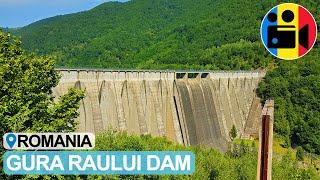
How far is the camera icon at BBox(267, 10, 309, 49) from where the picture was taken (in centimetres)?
815

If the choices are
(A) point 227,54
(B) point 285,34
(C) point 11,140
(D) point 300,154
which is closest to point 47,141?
(C) point 11,140

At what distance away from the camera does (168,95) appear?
6088 centimetres

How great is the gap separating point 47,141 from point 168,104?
45.0 m

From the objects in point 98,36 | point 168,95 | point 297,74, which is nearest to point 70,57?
point 98,36

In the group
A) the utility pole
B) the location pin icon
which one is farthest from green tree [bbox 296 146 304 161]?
the utility pole

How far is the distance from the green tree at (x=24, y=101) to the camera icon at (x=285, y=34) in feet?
34.2

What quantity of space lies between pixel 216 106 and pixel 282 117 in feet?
72.7

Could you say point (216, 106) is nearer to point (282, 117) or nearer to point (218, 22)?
point (282, 117)

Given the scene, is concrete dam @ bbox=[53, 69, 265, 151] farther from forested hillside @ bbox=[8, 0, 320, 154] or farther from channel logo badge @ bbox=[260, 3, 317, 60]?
channel logo badge @ bbox=[260, 3, 317, 60]

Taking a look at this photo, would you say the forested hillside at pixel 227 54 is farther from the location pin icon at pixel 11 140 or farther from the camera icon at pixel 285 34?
the camera icon at pixel 285 34

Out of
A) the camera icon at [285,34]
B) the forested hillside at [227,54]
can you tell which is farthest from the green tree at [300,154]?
the camera icon at [285,34]

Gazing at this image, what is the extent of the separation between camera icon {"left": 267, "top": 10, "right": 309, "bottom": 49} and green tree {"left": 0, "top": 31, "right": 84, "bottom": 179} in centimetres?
1041

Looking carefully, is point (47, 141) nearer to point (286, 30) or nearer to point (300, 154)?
point (286, 30)

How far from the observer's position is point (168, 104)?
60750 mm
